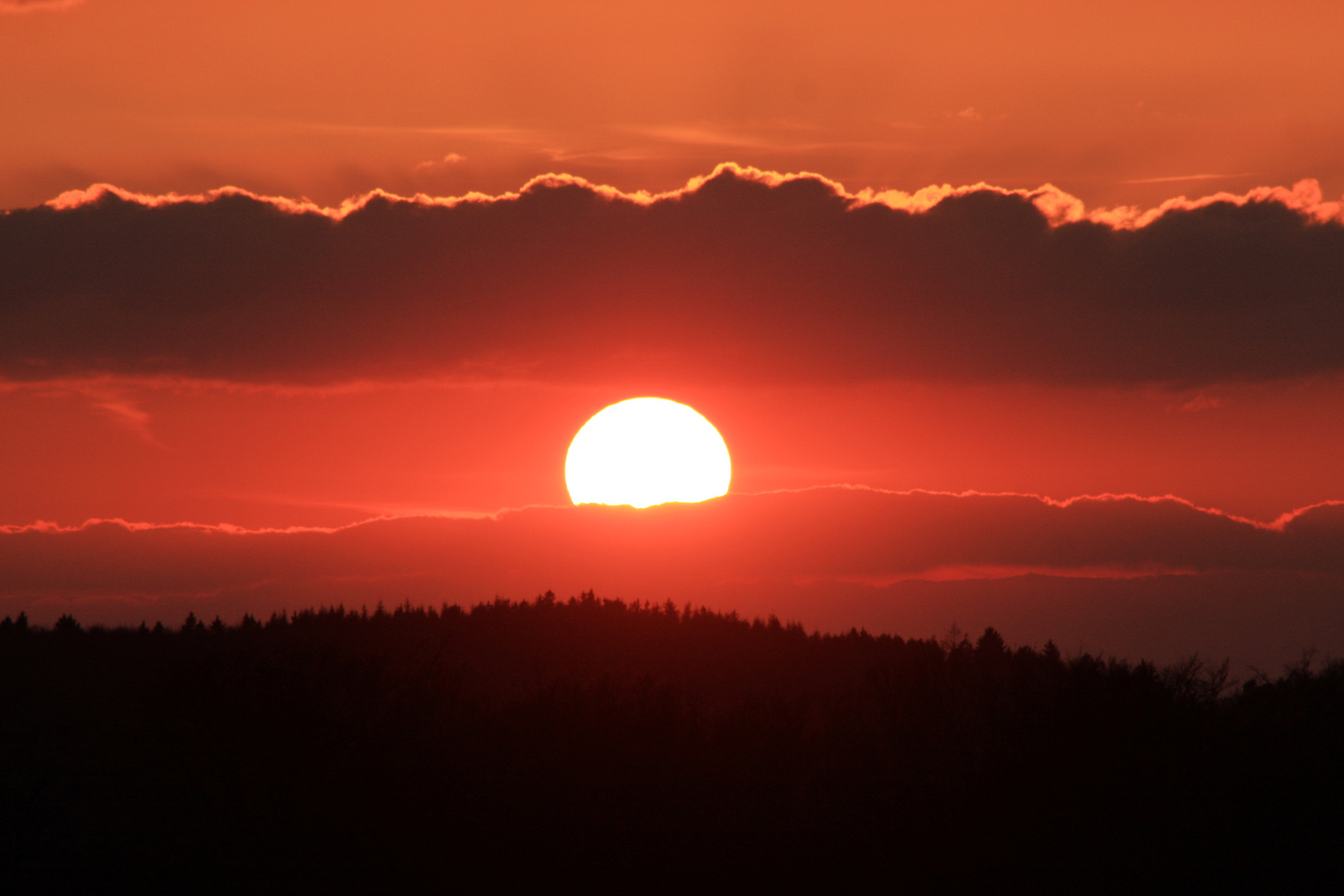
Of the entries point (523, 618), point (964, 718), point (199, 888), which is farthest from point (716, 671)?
point (199, 888)

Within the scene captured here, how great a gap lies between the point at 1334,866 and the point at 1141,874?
11.6ft

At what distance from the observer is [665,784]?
69.3 ft

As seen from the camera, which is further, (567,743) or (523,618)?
(523,618)

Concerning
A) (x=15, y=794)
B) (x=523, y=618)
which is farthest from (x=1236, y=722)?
(x=523, y=618)

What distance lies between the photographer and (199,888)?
16172 millimetres

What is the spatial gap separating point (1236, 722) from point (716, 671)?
65.9ft

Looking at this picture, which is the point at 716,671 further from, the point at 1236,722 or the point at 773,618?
the point at 1236,722

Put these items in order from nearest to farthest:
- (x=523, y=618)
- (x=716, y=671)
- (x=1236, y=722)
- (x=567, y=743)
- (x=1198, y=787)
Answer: (x=1198, y=787) < (x=567, y=743) < (x=1236, y=722) < (x=716, y=671) < (x=523, y=618)

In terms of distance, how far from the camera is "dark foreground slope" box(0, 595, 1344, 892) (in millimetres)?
17844

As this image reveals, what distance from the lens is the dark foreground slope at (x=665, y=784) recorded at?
17.8 m

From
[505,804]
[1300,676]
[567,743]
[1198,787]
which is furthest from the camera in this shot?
[1300,676]

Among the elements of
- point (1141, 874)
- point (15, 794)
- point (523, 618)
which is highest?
point (523, 618)

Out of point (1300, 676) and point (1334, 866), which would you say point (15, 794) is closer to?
point (1334, 866)

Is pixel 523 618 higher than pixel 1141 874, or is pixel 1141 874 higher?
pixel 523 618
